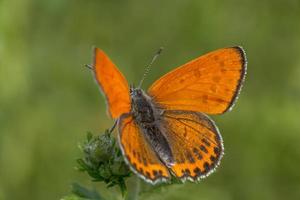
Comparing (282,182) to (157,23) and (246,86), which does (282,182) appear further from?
(157,23)

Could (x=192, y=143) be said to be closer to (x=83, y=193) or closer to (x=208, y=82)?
(x=208, y=82)

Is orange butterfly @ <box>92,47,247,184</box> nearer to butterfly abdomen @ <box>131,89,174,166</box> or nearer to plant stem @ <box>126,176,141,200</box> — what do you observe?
butterfly abdomen @ <box>131,89,174,166</box>

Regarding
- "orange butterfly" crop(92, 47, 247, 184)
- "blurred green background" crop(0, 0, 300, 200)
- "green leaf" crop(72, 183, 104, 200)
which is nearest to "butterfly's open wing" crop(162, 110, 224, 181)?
"orange butterfly" crop(92, 47, 247, 184)

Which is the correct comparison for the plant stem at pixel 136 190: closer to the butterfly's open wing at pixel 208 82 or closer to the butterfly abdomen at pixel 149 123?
the butterfly abdomen at pixel 149 123

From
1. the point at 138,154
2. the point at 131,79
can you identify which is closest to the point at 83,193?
the point at 138,154

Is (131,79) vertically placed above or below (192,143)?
above

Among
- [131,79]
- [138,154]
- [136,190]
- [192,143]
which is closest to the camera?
[138,154]

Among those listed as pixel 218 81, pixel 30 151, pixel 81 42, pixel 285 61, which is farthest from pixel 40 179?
pixel 285 61

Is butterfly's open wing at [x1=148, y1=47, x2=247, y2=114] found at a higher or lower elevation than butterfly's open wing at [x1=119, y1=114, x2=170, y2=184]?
higher

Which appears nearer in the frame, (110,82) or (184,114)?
(110,82)
